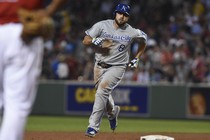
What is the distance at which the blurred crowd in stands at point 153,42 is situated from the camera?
60.2 ft

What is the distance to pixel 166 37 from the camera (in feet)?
65.6

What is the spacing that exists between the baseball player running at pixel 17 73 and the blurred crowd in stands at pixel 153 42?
13.6 meters

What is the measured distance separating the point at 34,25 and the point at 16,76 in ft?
1.31

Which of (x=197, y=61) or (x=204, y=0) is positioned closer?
(x=197, y=61)

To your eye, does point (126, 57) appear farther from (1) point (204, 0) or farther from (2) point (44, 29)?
(1) point (204, 0)

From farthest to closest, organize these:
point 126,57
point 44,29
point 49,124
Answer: point 49,124 → point 126,57 → point 44,29

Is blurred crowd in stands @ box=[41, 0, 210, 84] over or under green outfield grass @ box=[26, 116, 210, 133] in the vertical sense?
over

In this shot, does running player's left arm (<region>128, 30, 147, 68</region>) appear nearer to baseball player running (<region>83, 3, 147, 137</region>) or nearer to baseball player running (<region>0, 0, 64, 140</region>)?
baseball player running (<region>83, 3, 147, 137</region>)

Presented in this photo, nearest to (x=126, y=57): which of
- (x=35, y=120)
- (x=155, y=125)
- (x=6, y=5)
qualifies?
(x=6, y=5)

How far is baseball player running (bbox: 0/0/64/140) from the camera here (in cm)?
457

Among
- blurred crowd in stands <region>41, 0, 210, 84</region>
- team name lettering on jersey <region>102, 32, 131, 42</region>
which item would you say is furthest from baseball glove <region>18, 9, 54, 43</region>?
blurred crowd in stands <region>41, 0, 210, 84</region>

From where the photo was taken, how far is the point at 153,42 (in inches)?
751

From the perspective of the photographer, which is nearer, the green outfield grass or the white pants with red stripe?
the white pants with red stripe

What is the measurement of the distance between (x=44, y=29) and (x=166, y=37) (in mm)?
15602
